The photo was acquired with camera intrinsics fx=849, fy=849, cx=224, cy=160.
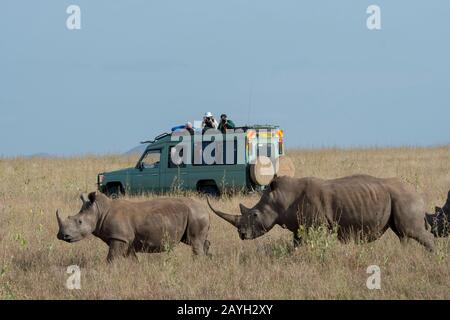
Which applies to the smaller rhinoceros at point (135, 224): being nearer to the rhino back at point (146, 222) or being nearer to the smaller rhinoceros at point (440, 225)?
the rhino back at point (146, 222)

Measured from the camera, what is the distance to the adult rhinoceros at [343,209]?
11.5 meters

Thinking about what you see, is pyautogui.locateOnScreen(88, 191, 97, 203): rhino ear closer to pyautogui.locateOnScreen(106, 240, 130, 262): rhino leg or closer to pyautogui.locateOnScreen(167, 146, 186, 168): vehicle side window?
pyautogui.locateOnScreen(106, 240, 130, 262): rhino leg

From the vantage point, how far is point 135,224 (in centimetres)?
1112

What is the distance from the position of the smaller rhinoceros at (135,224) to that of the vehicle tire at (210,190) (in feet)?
29.8

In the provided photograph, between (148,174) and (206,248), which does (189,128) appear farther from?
(206,248)

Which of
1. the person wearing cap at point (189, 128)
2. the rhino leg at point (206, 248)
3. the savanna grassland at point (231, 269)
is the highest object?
the person wearing cap at point (189, 128)

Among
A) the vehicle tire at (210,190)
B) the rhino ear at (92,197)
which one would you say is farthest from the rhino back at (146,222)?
the vehicle tire at (210,190)

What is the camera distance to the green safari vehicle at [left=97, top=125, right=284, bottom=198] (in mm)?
20109

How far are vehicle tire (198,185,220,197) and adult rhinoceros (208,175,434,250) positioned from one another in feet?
29.2

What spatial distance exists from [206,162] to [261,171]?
59.5 inches

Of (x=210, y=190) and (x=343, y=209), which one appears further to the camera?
(x=210, y=190)

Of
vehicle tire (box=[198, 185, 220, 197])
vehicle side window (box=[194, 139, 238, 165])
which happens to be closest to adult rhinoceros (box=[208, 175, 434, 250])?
vehicle side window (box=[194, 139, 238, 165])

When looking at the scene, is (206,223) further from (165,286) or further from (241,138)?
(241,138)

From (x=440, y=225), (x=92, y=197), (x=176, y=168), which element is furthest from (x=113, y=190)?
(x=440, y=225)
